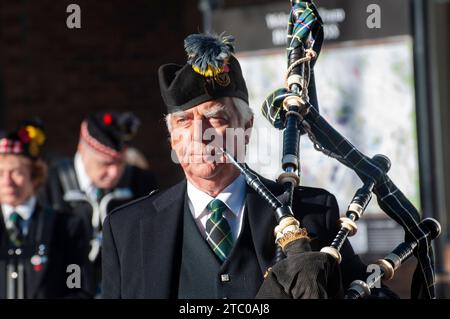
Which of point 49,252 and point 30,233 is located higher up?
point 30,233

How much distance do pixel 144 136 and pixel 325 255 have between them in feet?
26.9

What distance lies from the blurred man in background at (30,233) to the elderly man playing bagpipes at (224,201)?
2.37 metres

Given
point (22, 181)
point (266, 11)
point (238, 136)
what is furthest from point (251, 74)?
point (238, 136)

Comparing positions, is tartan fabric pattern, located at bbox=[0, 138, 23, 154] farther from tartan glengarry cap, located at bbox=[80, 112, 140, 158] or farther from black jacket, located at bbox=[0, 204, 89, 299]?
tartan glengarry cap, located at bbox=[80, 112, 140, 158]

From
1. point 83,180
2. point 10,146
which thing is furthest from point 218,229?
point 83,180

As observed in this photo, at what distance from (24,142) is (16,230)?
0.53 metres

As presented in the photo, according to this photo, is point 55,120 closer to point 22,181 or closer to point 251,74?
point 251,74

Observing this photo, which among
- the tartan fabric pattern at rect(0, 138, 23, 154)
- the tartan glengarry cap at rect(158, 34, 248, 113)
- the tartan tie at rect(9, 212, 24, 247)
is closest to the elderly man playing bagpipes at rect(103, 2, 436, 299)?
the tartan glengarry cap at rect(158, 34, 248, 113)

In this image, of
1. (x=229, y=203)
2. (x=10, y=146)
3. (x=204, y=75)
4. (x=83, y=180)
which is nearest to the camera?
(x=204, y=75)

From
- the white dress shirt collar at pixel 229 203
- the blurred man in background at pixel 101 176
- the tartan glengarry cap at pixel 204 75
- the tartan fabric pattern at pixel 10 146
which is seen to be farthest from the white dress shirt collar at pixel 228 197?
the blurred man in background at pixel 101 176

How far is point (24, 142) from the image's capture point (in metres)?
5.82

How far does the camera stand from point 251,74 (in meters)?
7.50

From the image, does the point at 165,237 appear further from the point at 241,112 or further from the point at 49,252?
the point at 49,252

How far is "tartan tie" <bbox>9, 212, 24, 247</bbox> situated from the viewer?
5602 mm
